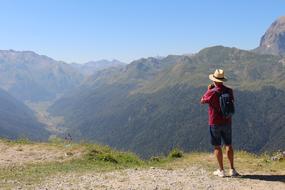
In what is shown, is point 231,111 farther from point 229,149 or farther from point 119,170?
point 119,170

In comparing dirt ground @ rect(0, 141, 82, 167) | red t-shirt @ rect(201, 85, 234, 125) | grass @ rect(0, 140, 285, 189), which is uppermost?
red t-shirt @ rect(201, 85, 234, 125)

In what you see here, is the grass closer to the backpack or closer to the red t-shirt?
the red t-shirt

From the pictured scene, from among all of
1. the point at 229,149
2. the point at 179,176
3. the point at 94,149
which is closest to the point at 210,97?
the point at 229,149

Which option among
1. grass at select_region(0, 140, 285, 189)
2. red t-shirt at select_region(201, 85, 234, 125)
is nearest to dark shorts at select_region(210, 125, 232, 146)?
red t-shirt at select_region(201, 85, 234, 125)

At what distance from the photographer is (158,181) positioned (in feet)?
48.3

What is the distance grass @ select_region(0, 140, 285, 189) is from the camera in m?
16.8

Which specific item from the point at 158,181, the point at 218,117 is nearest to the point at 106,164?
the point at 158,181

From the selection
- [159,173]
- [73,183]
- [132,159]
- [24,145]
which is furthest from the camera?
[24,145]

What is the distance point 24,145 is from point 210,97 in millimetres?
13200

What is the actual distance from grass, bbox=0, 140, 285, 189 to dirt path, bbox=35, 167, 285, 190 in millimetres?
1087

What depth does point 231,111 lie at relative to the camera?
15258 mm

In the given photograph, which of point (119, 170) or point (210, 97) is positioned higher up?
point (210, 97)

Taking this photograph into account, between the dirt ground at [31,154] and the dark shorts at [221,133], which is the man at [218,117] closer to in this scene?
the dark shorts at [221,133]

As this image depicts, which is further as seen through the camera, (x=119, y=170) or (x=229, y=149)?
(x=119, y=170)
